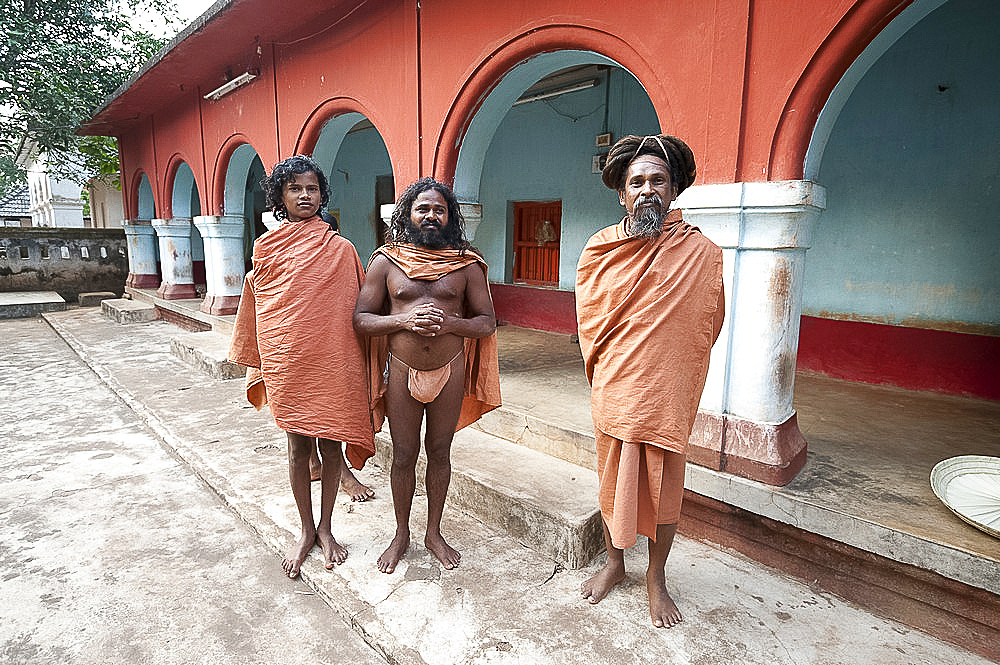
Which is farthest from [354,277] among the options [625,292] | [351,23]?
[351,23]

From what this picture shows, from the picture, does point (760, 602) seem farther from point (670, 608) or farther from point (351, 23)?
point (351, 23)

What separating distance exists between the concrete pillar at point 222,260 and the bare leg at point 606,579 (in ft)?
24.2

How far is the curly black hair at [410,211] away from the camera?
2.53 metres

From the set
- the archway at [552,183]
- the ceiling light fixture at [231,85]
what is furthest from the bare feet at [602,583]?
the ceiling light fixture at [231,85]

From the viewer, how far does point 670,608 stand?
2.38 m

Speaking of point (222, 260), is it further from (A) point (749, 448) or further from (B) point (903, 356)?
(B) point (903, 356)

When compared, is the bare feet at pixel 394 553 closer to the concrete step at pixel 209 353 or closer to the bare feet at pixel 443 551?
the bare feet at pixel 443 551

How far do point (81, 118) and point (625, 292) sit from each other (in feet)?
50.1

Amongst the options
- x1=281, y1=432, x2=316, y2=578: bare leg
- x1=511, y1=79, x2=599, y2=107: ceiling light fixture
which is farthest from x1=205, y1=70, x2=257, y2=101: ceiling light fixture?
x1=281, y1=432, x2=316, y2=578: bare leg

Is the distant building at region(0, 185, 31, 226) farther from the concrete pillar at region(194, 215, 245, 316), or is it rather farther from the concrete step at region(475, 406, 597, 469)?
the concrete step at region(475, 406, 597, 469)

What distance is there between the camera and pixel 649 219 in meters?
2.16

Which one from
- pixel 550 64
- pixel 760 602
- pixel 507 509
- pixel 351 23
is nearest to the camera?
pixel 760 602

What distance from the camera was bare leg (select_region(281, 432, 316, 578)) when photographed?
8.73 feet

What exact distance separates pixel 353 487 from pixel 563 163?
505 cm
